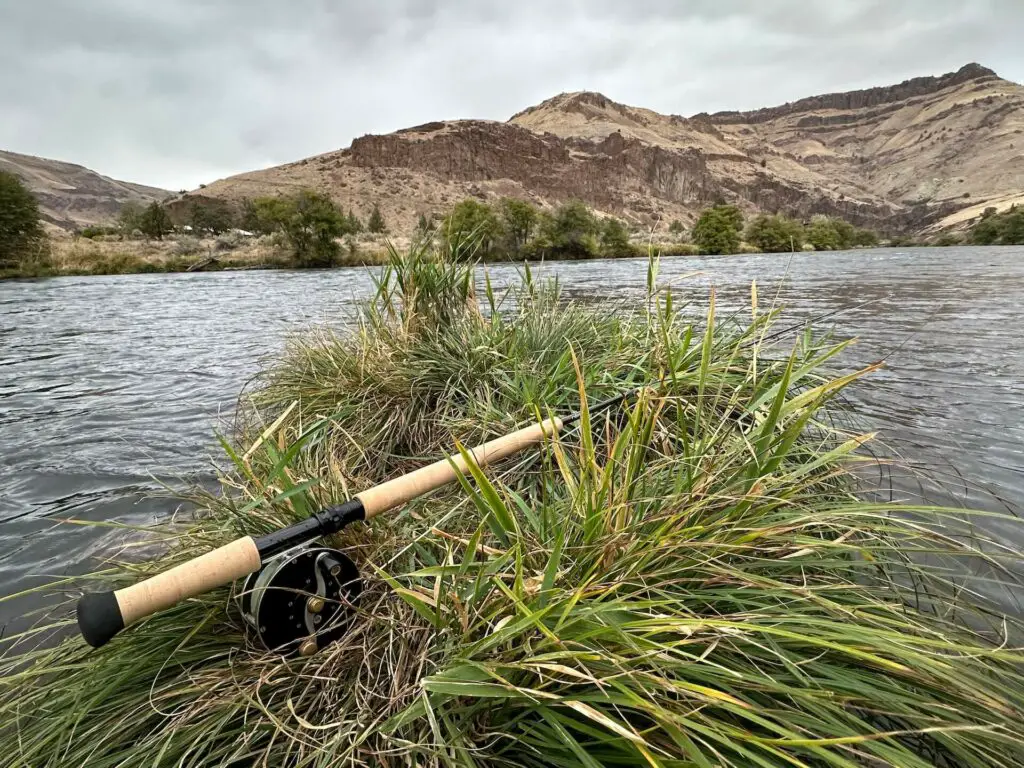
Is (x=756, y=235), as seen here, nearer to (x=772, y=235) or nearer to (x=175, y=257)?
(x=772, y=235)

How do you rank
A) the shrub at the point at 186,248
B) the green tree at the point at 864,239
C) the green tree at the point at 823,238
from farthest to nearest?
1. the green tree at the point at 864,239
2. the green tree at the point at 823,238
3. the shrub at the point at 186,248

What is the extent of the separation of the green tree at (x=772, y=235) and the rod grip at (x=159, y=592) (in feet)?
176

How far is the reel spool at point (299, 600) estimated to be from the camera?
1.44 metres

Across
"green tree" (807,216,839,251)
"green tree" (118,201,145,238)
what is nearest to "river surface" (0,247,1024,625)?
"green tree" (807,216,839,251)

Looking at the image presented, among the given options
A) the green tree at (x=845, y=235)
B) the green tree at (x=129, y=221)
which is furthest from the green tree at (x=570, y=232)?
the green tree at (x=129, y=221)

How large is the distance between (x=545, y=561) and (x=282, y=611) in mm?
765

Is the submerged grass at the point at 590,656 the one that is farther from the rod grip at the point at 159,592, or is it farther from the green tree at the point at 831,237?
the green tree at the point at 831,237

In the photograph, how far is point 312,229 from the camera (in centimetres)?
3512

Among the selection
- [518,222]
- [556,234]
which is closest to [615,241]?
[556,234]

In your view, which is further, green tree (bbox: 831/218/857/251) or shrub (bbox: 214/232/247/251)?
green tree (bbox: 831/218/857/251)

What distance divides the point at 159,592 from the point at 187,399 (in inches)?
220

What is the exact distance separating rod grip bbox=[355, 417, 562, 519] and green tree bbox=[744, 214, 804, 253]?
52.7 metres

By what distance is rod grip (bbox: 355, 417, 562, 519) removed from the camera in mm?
1693

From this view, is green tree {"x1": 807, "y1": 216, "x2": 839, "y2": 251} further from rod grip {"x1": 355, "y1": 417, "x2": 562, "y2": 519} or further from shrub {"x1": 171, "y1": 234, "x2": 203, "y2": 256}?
rod grip {"x1": 355, "y1": 417, "x2": 562, "y2": 519}
